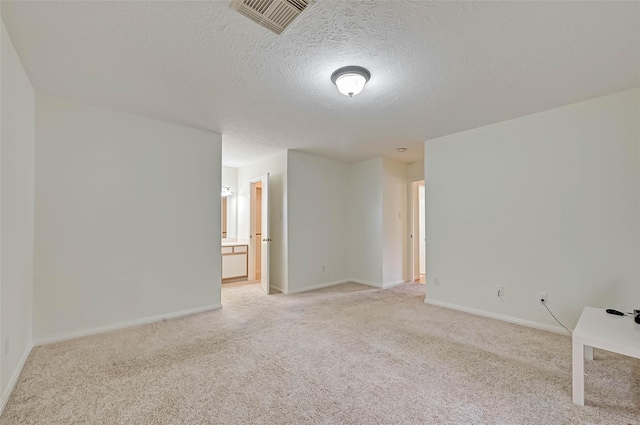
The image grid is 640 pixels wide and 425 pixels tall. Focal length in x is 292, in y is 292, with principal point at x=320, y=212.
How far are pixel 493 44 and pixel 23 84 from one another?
368 cm

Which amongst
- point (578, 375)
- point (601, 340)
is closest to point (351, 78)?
point (601, 340)

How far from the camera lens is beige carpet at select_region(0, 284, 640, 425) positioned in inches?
70.6

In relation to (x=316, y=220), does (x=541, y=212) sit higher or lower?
higher

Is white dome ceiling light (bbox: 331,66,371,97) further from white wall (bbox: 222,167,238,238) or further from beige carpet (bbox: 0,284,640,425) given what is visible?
white wall (bbox: 222,167,238,238)

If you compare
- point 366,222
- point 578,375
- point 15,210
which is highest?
point 15,210

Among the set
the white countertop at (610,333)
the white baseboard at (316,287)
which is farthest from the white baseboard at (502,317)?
the white baseboard at (316,287)

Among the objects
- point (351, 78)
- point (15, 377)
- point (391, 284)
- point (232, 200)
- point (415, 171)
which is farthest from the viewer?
point (232, 200)

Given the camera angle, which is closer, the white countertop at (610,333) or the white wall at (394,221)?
the white countertop at (610,333)

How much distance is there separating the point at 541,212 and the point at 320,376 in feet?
9.75

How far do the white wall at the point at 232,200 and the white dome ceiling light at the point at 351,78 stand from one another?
440 cm

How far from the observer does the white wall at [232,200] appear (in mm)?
6297

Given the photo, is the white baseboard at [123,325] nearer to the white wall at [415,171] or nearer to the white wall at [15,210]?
the white wall at [15,210]

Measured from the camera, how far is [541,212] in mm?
3277

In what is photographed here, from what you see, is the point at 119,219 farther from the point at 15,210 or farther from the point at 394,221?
the point at 394,221
